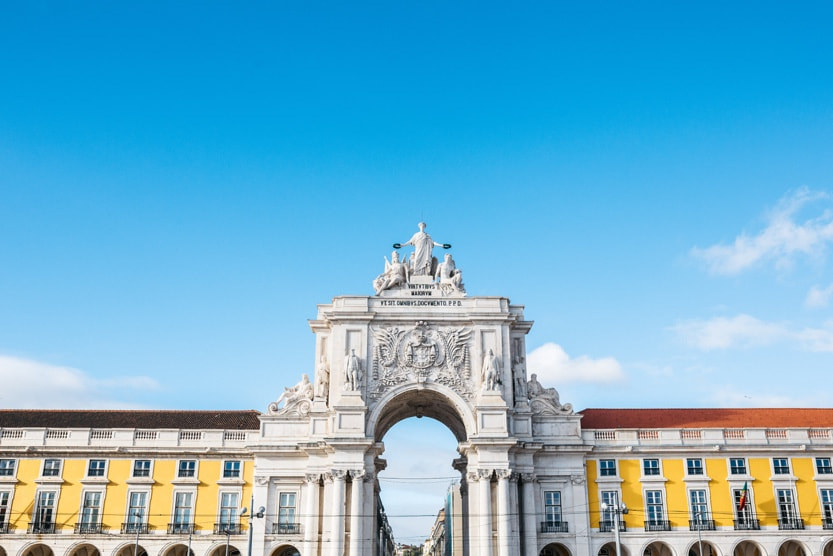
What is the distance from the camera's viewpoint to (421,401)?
5334 centimetres

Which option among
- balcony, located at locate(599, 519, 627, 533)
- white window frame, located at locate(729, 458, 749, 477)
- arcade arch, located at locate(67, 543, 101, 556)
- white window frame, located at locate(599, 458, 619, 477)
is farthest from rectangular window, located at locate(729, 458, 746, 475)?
arcade arch, located at locate(67, 543, 101, 556)

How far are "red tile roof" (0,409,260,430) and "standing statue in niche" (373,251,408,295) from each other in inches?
505

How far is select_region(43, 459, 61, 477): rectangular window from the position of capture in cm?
4956

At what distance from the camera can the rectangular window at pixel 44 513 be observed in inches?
1897

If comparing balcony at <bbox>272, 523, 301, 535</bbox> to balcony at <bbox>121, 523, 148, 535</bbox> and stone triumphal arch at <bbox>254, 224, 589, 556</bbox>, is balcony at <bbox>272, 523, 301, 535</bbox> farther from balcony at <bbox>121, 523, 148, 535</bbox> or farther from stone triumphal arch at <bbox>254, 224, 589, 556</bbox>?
balcony at <bbox>121, 523, 148, 535</bbox>

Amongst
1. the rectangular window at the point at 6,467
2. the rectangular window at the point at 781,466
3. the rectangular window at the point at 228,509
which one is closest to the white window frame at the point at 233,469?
the rectangular window at the point at 228,509

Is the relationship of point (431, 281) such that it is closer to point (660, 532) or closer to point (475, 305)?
point (475, 305)

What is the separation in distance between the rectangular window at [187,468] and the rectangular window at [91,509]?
5151 mm

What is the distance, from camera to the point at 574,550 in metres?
47.9

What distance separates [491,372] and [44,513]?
29426mm

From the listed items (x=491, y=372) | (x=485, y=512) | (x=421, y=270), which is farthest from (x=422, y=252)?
(x=485, y=512)

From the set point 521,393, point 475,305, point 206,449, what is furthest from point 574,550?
point 206,449

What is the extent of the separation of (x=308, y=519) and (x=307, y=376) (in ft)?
30.1

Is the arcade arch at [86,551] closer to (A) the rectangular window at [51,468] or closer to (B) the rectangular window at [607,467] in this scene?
(A) the rectangular window at [51,468]
